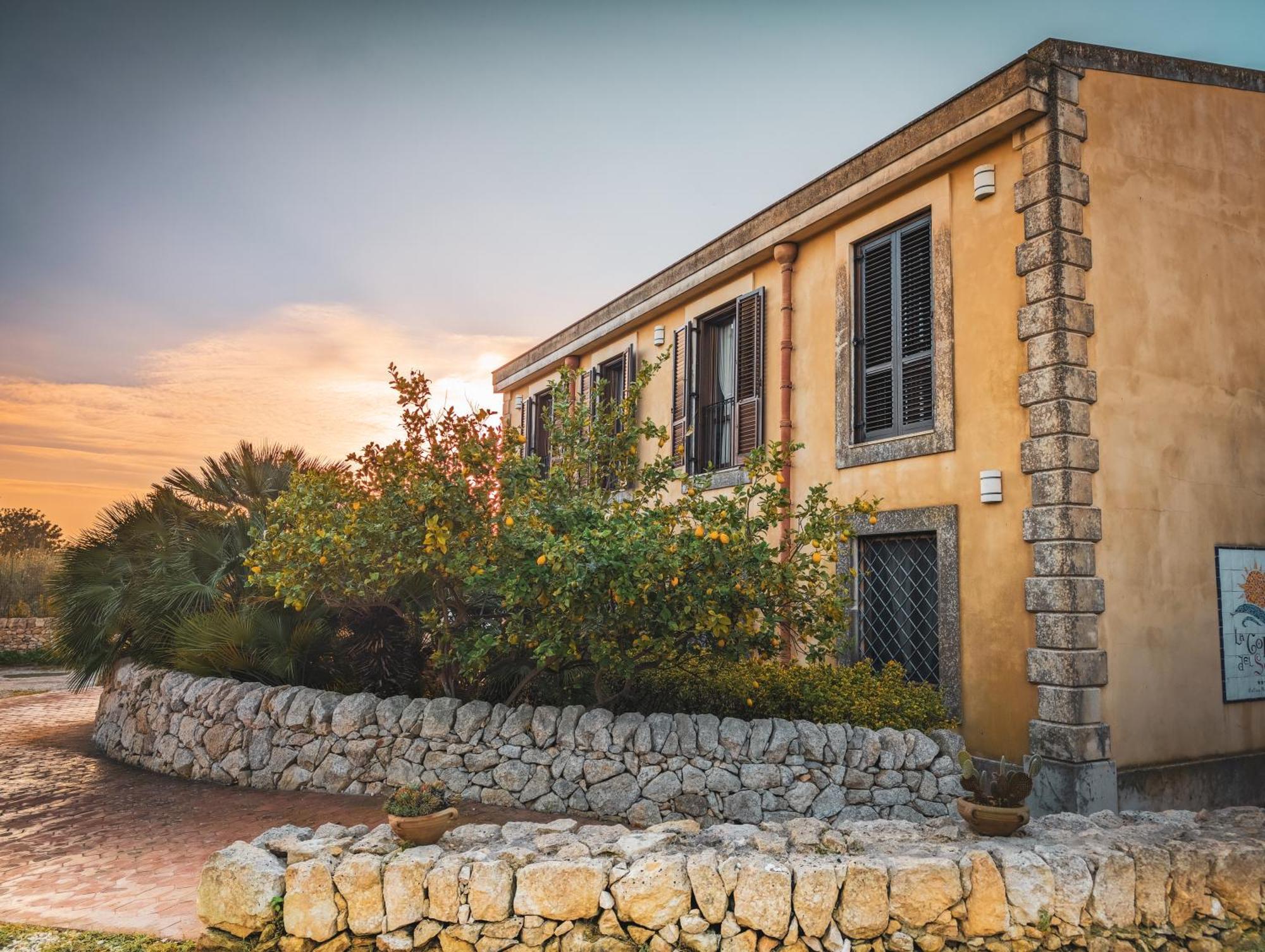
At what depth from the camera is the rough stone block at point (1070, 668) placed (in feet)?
22.5

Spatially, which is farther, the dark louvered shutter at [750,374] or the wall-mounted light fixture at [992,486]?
the dark louvered shutter at [750,374]

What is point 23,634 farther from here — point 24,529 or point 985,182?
point 24,529

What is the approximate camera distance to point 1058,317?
7.25 m

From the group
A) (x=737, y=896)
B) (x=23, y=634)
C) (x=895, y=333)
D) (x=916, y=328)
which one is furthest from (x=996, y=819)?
(x=23, y=634)

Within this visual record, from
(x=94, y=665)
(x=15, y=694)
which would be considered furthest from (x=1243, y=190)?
(x=15, y=694)

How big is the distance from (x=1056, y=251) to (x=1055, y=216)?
0.32 metres

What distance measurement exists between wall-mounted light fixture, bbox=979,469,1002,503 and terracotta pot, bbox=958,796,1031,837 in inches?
130

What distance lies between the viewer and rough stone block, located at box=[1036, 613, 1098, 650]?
6.90 meters

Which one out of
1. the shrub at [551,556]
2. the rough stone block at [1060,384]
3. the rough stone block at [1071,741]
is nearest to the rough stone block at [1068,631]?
the rough stone block at [1071,741]

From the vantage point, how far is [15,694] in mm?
15562

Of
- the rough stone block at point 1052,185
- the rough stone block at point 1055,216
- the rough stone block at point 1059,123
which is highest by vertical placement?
the rough stone block at point 1059,123

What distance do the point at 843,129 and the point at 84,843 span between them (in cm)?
1068

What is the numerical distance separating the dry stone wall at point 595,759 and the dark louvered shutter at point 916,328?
3.29 meters

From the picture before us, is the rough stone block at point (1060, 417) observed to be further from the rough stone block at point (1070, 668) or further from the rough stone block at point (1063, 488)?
the rough stone block at point (1070, 668)
